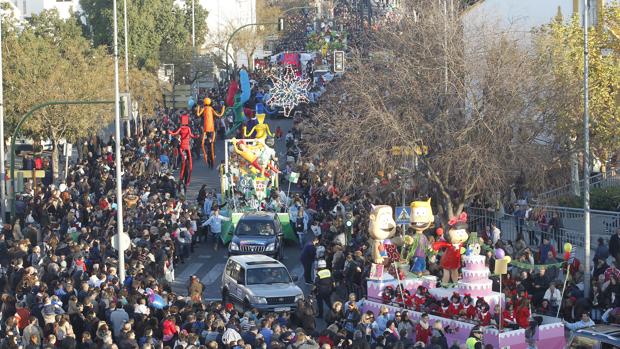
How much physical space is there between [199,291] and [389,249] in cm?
451

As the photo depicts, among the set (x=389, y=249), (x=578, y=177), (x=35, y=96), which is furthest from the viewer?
(x=35, y=96)

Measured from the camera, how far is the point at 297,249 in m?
37.2

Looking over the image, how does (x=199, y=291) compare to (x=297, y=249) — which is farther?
(x=297, y=249)

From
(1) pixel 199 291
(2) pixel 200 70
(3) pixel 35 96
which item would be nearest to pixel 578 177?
(1) pixel 199 291

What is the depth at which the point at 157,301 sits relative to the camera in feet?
78.1

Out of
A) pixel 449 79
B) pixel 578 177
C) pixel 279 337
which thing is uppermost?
pixel 449 79

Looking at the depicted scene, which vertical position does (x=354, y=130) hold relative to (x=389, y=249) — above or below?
above

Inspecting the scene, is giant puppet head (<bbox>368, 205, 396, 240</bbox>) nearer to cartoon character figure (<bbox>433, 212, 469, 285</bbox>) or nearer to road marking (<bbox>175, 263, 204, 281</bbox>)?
cartoon character figure (<bbox>433, 212, 469, 285</bbox>)

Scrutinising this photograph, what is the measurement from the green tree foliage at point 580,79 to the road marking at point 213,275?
381 inches

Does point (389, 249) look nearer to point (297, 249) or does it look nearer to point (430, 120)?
point (430, 120)

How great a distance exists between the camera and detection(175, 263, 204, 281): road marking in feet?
108

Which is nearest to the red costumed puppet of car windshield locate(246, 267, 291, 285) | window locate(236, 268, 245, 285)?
window locate(236, 268, 245, 285)

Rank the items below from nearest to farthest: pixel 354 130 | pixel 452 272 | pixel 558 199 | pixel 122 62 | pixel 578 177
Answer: pixel 452 272
pixel 354 130
pixel 558 199
pixel 578 177
pixel 122 62

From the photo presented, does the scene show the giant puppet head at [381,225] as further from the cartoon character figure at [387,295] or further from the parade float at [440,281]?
the cartoon character figure at [387,295]
